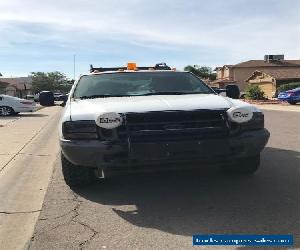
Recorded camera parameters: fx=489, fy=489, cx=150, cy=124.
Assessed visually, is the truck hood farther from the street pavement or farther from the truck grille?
the street pavement

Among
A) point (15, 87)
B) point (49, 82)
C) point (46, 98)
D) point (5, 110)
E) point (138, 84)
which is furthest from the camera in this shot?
point (49, 82)

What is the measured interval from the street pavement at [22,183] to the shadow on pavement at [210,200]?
70 cm

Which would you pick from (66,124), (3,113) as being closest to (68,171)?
(66,124)

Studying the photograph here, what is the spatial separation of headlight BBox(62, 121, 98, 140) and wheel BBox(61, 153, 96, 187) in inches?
29.7

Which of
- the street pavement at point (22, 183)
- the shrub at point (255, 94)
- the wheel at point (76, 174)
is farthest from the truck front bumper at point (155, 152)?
the shrub at point (255, 94)

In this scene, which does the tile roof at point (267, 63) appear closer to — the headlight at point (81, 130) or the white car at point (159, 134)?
the white car at point (159, 134)

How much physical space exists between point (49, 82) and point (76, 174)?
12035cm

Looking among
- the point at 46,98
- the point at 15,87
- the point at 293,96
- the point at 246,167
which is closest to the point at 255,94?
the point at 293,96

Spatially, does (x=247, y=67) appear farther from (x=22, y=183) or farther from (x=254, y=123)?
(x=254, y=123)

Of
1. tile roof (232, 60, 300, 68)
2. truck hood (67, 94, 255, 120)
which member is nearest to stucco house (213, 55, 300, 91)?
tile roof (232, 60, 300, 68)

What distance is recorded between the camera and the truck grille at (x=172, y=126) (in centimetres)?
498

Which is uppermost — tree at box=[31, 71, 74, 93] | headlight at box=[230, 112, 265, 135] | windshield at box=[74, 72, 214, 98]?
windshield at box=[74, 72, 214, 98]

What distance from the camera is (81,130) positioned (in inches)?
200

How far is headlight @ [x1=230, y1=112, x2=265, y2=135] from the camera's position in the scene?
5164mm
